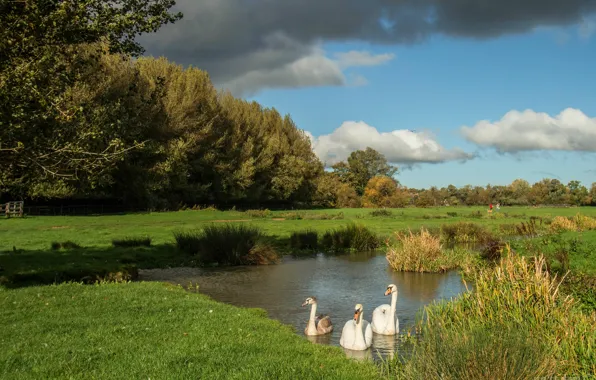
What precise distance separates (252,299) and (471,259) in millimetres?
11929

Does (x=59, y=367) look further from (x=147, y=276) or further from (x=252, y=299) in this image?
(x=147, y=276)

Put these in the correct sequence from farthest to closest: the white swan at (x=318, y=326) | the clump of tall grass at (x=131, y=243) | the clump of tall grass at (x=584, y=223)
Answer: the clump of tall grass at (x=584, y=223)
the clump of tall grass at (x=131, y=243)
the white swan at (x=318, y=326)

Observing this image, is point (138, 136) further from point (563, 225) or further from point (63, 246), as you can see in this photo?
point (563, 225)

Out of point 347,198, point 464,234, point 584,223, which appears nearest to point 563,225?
point 584,223

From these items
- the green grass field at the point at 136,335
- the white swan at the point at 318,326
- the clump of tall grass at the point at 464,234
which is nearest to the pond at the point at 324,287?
the white swan at the point at 318,326

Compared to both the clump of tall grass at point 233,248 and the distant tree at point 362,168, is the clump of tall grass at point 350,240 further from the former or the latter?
the distant tree at point 362,168

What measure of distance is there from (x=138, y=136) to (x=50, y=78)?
34844mm

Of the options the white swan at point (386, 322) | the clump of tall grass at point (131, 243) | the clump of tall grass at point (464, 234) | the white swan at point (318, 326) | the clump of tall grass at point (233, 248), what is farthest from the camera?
the clump of tall grass at point (464, 234)

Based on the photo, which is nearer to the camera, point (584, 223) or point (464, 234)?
point (464, 234)

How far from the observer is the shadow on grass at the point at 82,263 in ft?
58.4

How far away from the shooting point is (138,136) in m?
49.8

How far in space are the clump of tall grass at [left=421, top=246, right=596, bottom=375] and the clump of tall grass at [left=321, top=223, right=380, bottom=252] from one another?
22443 millimetres

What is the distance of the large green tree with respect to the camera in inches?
553

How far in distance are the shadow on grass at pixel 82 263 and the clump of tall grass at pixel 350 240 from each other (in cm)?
1017
